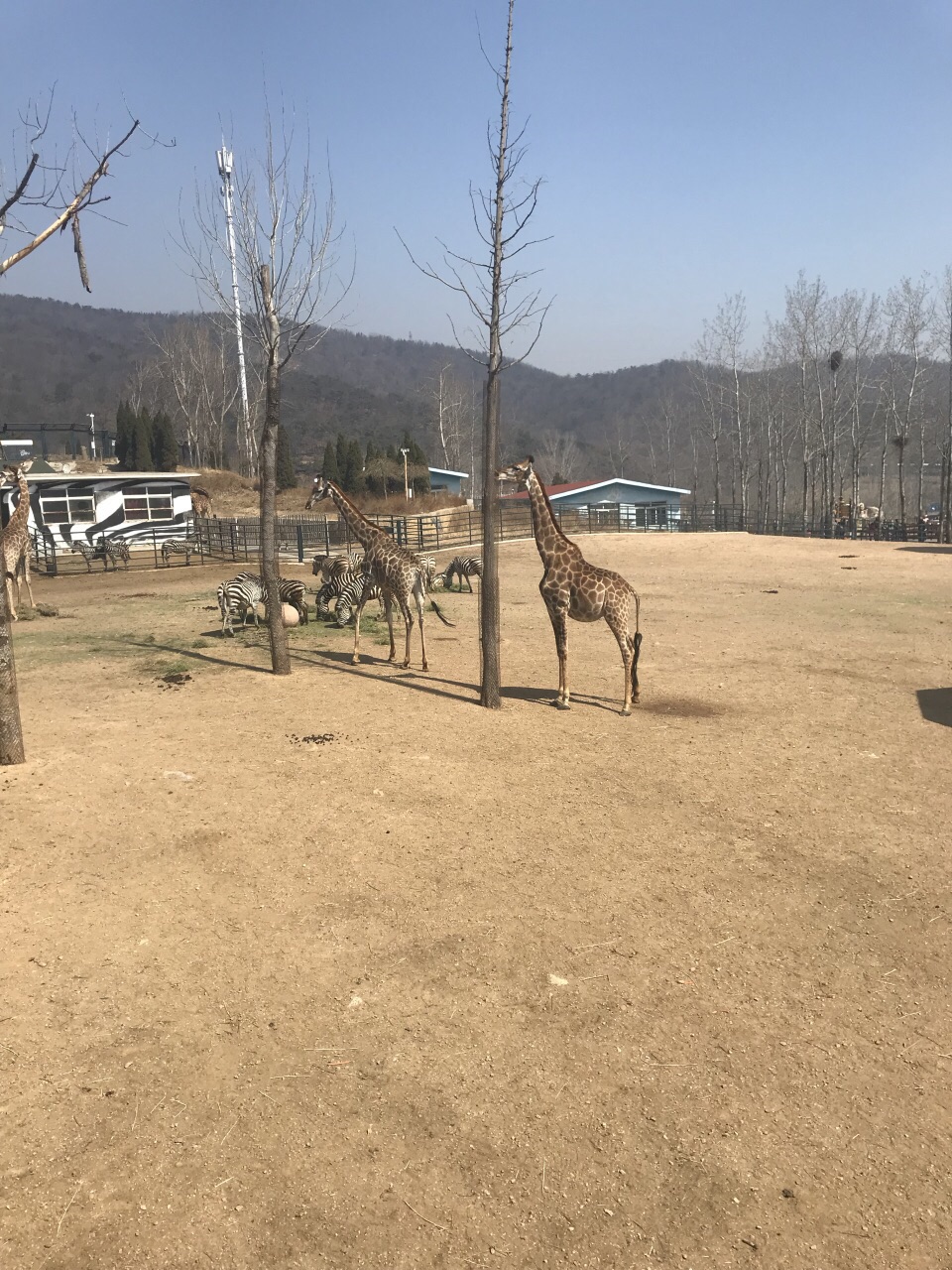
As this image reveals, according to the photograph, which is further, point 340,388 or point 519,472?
point 340,388

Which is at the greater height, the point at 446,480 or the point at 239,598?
the point at 446,480

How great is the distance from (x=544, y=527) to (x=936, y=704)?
17.8 feet

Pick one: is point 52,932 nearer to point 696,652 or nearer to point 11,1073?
point 11,1073

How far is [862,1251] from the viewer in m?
3.17

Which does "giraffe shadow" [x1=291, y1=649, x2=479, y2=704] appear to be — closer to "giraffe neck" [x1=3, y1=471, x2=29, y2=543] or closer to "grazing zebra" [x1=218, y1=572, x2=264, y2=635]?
"grazing zebra" [x1=218, y1=572, x2=264, y2=635]

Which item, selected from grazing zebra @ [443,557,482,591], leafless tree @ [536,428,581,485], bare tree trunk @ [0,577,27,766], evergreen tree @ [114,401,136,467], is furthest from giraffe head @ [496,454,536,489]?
leafless tree @ [536,428,581,485]

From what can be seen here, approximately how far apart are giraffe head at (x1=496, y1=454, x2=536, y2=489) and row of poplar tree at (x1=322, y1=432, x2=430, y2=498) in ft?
135

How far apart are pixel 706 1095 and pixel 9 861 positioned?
199 inches

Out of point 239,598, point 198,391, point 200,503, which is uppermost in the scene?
point 198,391

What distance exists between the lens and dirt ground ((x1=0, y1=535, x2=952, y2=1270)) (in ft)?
10.9

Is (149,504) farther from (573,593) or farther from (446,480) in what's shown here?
(573,593)

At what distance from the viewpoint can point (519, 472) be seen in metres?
10.3

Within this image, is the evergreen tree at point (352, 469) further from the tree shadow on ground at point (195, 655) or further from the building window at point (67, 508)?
the tree shadow on ground at point (195, 655)

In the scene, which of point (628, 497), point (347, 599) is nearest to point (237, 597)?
point (347, 599)
